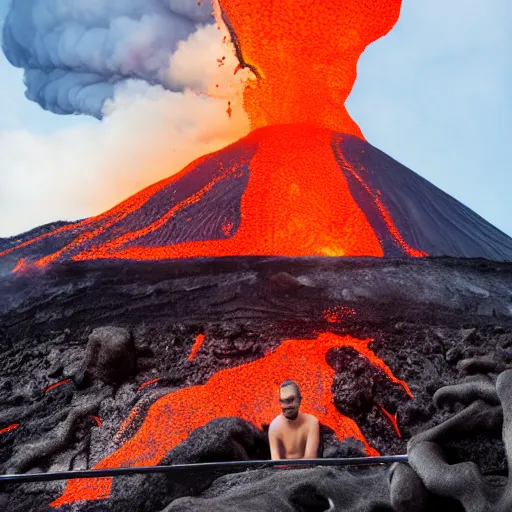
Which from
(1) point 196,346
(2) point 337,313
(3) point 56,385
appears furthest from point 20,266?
(2) point 337,313

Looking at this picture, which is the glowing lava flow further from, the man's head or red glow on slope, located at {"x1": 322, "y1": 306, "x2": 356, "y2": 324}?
the man's head

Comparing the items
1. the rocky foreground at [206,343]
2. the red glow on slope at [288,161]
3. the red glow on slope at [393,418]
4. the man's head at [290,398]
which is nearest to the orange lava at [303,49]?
the red glow on slope at [288,161]

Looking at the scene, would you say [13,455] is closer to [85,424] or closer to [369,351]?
[85,424]

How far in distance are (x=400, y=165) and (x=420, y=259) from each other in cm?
490

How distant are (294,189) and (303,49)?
3.69 metres

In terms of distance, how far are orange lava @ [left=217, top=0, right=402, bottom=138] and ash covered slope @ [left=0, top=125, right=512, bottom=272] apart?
0.91 m

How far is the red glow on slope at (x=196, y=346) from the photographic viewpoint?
7186 millimetres

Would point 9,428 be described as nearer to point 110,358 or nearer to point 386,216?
point 110,358

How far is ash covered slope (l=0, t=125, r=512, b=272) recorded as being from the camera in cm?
982

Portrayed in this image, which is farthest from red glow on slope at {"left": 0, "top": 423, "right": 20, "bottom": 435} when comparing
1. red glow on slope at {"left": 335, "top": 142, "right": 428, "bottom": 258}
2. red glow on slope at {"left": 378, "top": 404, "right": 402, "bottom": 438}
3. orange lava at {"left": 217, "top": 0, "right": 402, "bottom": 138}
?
Result: orange lava at {"left": 217, "top": 0, "right": 402, "bottom": 138}

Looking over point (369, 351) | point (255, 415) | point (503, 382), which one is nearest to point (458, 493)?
point (503, 382)

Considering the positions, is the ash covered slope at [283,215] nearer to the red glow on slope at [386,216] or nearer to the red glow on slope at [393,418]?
the red glow on slope at [386,216]

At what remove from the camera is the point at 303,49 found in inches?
498

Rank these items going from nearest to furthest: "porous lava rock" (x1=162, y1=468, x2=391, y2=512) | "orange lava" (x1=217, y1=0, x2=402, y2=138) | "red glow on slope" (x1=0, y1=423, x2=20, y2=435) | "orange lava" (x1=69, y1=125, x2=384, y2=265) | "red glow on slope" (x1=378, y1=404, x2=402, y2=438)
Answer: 1. "porous lava rock" (x1=162, y1=468, x2=391, y2=512)
2. "red glow on slope" (x1=378, y1=404, x2=402, y2=438)
3. "red glow on slope" (x1=0, y1=423, x2=20, y2=435)
4. "orange lava" (x1=69, y1=125, x2=384, y2=265)
5. "orange lava" (x1=217, y1=0, x2=402, y2=138)
